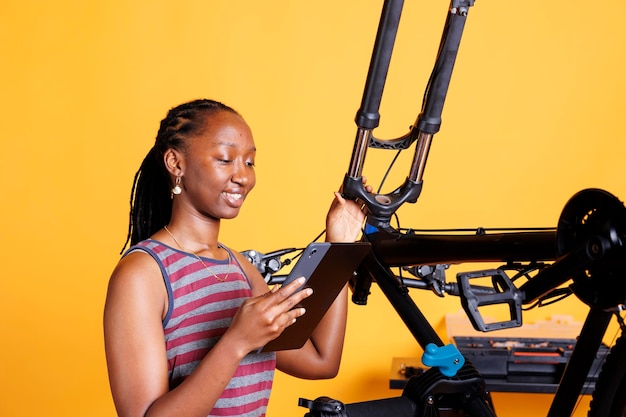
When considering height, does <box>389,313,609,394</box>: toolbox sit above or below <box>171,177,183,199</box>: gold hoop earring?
below

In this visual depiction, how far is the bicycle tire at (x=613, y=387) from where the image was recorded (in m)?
1.29

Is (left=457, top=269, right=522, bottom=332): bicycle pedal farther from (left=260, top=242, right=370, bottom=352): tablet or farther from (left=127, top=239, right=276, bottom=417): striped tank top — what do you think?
(left=127, top=239, right=276, bottom=417): striped tank top

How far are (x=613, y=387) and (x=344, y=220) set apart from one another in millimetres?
616

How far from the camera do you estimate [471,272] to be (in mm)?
1261

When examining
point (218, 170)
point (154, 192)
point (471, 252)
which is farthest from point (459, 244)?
point (154, 192)

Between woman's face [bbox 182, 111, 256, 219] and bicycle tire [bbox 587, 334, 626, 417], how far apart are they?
2.04 feet

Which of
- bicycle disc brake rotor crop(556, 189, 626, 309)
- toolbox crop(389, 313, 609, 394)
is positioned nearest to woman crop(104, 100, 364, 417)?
bicycle disc brake rotor crop(556, 189, 626, 309)

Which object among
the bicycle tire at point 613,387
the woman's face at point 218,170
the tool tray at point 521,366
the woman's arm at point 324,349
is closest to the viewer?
the bicycle tire at point 613,387

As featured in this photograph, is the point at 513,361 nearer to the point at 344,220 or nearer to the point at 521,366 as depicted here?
the point at 521,366

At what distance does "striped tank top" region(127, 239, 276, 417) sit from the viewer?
4.83 ft

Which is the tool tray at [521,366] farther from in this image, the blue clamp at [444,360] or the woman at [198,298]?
the blue clamp at [444,360]

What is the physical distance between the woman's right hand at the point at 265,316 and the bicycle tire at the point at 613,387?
43 cm

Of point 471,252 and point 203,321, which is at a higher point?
point 471,252

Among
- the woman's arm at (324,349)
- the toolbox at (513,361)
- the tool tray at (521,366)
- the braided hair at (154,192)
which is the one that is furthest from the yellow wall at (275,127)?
the braided hair at (154,192)
